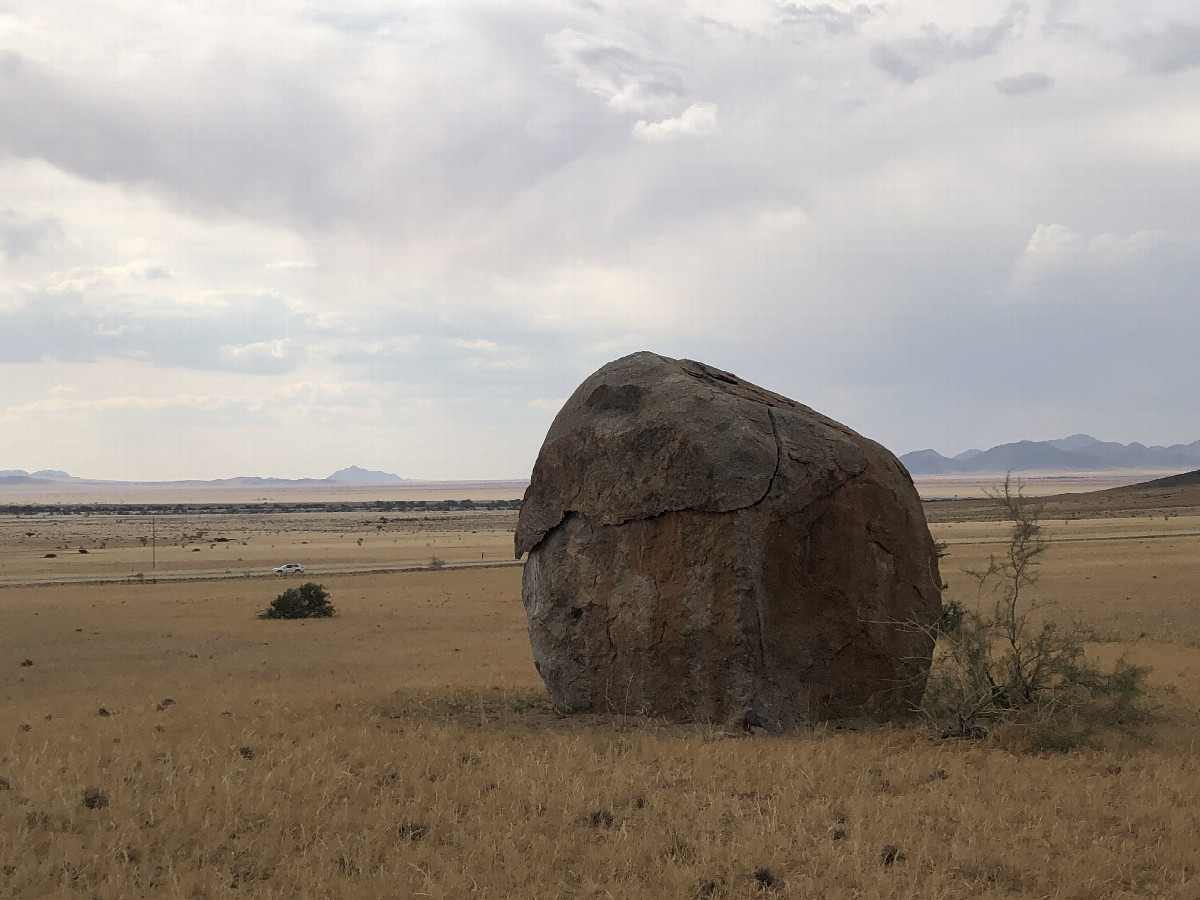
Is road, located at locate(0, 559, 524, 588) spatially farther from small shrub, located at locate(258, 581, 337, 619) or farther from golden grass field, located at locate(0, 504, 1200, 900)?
golden grass field, located at locate(0, 504, 1200, 900)

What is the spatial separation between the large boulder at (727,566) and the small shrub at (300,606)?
64.0 feet

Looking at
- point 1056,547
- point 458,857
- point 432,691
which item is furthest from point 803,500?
point 1056,547

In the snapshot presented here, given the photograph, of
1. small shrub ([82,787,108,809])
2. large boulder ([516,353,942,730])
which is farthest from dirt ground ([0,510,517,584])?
small shrub ([82,787,108,809])

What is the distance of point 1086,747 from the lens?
30.3ft

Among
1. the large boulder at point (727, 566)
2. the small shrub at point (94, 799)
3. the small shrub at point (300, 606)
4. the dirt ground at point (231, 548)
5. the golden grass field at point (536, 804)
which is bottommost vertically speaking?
the dirt ground at point (231, 548)

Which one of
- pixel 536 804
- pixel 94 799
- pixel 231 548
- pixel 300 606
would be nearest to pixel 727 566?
pixel 536 804

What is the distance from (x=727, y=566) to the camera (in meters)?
10.6

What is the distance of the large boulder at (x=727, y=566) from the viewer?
10641 mm

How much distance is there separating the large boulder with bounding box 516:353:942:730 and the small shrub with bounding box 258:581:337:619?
768 inches

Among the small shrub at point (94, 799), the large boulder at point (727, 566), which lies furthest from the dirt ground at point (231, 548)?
the small shrub at point (94, 799)

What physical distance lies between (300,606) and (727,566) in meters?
22.4

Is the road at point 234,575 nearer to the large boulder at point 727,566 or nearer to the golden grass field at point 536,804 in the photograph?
the large boulder at point 727,566

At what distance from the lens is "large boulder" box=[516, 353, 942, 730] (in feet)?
34.9

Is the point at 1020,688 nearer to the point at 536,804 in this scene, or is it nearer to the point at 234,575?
the point at 536,804
